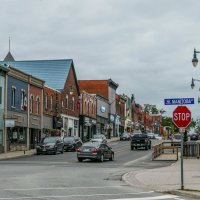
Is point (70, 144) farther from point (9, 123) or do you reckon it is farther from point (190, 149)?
point (190, 149)

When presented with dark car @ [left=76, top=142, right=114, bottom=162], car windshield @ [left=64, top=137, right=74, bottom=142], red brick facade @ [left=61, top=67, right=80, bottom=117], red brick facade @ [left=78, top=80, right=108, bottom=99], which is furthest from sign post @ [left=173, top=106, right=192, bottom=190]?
red brick facade @ [left=78, top=80, right=108, bottom=99]

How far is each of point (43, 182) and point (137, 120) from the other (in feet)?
401

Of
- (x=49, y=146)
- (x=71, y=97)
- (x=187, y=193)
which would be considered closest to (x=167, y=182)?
(x=187, y=193)

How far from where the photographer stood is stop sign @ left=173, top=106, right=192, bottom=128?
17.9 m

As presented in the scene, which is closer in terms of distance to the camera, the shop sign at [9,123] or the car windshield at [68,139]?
the shop sign at [9,123]

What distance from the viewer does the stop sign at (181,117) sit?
17.9 meters

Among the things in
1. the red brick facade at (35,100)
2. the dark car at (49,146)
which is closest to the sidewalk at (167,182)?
the dark car at (49,146)

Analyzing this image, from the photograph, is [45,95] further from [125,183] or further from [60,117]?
[125,183]

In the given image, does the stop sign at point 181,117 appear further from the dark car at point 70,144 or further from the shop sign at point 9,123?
the dark car at point 70,144

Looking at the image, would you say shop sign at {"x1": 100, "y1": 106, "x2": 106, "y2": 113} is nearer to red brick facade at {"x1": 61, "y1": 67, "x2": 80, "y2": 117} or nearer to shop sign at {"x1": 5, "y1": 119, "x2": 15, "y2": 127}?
red brick facade at {"x1": 61, "y1": 67, "x2": 80, "y2": 117}

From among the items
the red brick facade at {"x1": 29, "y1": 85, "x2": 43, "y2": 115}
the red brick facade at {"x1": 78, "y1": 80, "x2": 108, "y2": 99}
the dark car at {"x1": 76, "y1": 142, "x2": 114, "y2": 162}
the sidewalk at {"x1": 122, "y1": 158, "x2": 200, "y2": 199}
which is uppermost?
the red brick facade at {"x1": 78, "y1": 80, "x2": 108, "y2": 99}

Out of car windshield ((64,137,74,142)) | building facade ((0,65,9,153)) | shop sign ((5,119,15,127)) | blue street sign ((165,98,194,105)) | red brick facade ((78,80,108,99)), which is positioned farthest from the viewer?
red brick facade ((78,80,108,99))

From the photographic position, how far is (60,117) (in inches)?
2724

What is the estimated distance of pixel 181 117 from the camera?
59.1 feet
